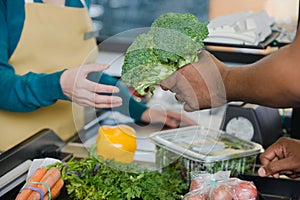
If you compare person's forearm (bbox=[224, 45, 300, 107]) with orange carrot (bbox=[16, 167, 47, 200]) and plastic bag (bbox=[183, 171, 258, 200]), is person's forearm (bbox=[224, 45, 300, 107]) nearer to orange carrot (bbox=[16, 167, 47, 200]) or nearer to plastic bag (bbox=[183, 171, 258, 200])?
plastic bag (bbox=[183, 171, 258, 200])

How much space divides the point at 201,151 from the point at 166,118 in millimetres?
136

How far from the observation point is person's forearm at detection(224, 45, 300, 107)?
3.97 feet

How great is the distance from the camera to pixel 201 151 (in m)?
1.63

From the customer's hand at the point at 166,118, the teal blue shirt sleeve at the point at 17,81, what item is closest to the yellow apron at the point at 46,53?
the teal blue shirt sleeve at the point at 17,81

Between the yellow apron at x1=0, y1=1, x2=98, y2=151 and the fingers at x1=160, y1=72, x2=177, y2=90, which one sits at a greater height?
the fingers at x1=160, y1=72, x2=177, y2=90

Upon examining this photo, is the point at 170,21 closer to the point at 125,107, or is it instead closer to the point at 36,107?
the point at 125,107

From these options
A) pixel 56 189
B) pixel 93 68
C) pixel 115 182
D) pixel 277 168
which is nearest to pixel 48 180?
pixel 56 189

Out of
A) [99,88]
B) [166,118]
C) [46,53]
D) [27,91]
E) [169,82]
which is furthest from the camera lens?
[46,53]

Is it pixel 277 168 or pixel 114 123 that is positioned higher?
pixel 114 123

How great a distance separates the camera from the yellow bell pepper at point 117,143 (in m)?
1.57

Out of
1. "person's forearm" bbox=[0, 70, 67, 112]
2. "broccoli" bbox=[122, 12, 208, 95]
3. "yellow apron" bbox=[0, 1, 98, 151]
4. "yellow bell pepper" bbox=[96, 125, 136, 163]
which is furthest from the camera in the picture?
"yellow apron" bbox=[0, 1, 98, 151]

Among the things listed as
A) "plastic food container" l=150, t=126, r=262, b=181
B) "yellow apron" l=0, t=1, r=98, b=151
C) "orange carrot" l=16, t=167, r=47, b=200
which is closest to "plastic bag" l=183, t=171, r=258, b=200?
"plastic food container" l=150, t=126, r=262, b=181

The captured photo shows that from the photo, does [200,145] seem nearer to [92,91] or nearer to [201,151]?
[201,151]

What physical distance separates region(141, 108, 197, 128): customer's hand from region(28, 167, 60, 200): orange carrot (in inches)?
10.9
